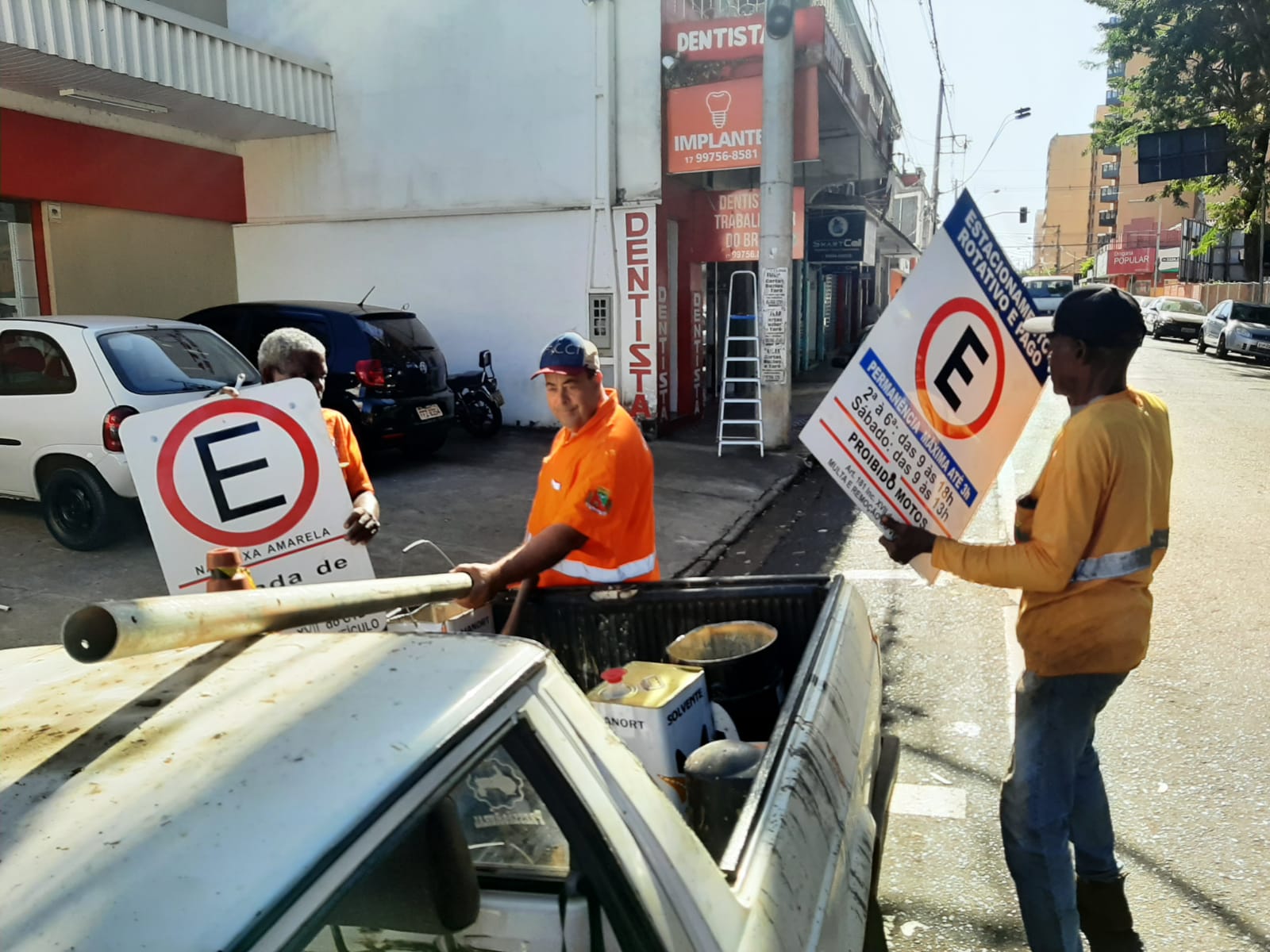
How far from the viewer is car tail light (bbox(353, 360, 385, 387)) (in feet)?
31.7

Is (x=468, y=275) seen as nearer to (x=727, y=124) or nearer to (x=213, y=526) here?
(x=727, y=124)

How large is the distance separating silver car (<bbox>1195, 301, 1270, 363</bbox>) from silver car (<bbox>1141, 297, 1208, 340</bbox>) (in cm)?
583

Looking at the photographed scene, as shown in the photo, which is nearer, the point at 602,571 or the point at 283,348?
the point at 602,571

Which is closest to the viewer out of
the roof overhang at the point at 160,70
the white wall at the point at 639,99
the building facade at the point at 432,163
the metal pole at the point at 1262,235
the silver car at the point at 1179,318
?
the roof overhang at the point at 160,70

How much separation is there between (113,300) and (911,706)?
11.4 m

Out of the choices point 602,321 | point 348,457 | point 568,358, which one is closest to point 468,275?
point 602,321

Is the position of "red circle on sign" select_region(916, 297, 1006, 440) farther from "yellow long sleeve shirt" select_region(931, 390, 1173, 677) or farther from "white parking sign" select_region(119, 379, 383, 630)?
"white parking sign" select_region(119, 379, 383, 630)

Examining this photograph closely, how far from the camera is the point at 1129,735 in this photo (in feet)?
14.4

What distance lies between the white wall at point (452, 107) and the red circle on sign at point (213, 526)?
918 centimetres

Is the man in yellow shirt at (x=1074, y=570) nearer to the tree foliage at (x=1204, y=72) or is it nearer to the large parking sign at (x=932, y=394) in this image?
the large parking sign at (x=932, y=394)

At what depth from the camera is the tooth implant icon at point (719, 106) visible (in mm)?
11484

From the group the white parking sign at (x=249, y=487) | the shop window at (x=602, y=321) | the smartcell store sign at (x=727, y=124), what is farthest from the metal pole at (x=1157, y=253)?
the white parking sign at (x=249, y=487)

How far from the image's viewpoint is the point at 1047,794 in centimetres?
267

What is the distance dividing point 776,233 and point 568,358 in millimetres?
8258
